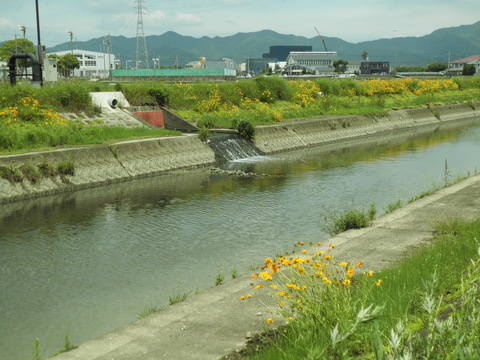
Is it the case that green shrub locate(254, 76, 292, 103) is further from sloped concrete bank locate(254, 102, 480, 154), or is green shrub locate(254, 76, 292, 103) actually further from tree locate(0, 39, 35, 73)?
tree locate(0, 39, 35, 73)

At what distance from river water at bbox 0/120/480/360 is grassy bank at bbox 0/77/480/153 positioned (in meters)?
3.45

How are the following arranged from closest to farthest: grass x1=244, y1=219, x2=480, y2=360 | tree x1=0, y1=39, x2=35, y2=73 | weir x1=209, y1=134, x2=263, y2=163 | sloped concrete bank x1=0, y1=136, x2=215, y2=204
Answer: grass x1=244, y1=219, x2=480, y2=360 → sloped concrete bank x1=0, y1=136, x2=215, y2=204 → weir x1=209, y1=134, x2=263, y2=163 → tree x1=0, y1=39, x2=35, y2=73

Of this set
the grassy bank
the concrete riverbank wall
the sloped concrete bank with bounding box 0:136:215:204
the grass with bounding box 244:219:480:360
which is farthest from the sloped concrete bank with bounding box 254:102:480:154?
the grass with bounding box 244:219:480:360

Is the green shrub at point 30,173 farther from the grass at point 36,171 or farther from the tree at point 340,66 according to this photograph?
the tree at point 340,66

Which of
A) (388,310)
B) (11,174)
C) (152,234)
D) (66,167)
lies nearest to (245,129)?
(66,167)

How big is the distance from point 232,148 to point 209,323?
21.8 m

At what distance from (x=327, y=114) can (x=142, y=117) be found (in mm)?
15131

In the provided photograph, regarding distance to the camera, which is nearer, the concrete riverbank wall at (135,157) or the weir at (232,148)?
the concrete riverbank wall at (135,157)

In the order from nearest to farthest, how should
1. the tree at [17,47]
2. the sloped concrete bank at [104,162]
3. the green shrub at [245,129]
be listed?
the sloped concrete bank at [104,162] → the green shrub at [245,129] → the tree at [17,47]

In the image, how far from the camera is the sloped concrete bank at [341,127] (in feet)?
106

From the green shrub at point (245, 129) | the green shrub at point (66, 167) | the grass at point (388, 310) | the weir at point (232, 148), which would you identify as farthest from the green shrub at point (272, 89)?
the grass at point (388, 310)

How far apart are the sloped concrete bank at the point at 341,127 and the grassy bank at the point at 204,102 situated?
957 mm

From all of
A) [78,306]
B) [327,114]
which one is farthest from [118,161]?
[327,114]

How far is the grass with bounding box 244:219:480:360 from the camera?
152 inches
